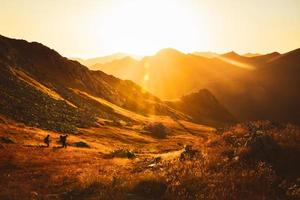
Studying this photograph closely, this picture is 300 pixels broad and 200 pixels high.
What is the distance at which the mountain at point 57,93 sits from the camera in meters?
68.8

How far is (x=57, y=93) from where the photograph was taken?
3984 inches

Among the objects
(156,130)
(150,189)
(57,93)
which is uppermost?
(57,93)

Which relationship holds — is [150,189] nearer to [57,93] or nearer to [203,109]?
[57,93]

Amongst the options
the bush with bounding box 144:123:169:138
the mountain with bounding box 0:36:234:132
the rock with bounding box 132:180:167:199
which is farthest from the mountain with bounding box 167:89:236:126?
the rock with bounding box 132:180:167:199

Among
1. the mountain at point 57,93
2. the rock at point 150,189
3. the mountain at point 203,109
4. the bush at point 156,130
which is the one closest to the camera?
the rock at point 150,189

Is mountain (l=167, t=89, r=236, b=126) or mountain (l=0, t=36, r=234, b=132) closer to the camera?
mountain (l=0, t=36, r=234, b=132)

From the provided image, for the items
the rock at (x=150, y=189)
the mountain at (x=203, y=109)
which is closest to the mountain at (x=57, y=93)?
the mountain at (x=203, y=109)

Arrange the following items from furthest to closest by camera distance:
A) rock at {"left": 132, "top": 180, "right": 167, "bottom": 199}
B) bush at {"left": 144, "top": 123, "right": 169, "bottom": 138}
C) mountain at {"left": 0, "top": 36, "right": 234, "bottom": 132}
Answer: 1. bush at {"left": 144, "top": 123, "right": 169, "bottom": 138}
2. mountain at {"left": 0, "top": 36, "right": 234, "bottom": 132}
3. rock at {"left": 132, "top": 180, "right": 167, "bottom": 199}

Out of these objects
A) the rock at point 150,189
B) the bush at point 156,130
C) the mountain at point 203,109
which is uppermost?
the mountain at point 203,109

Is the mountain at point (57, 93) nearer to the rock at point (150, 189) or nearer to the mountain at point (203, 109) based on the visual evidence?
the mountain at point (203, 109)

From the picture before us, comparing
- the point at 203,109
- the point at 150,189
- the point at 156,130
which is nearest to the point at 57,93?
the point at 156,130

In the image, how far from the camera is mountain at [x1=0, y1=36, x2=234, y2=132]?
226 feet

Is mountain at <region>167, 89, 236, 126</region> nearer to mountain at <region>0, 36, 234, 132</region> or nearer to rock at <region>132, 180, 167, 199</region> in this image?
mountain at <region>0, 36, 234, 132</region>

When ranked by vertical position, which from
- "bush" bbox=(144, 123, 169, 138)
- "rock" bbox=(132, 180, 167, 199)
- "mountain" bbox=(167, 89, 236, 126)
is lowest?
"bush" bbox=(144, 123, 169, 138)
